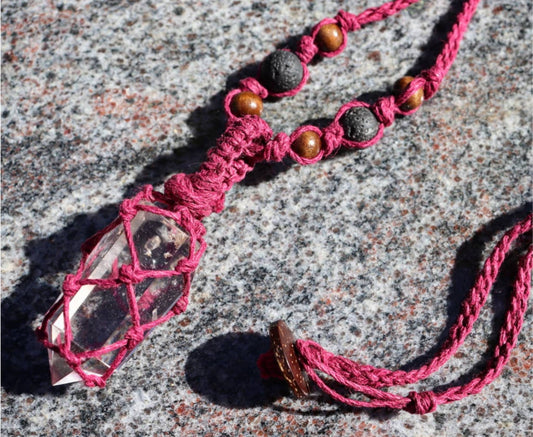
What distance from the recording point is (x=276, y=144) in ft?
3.98

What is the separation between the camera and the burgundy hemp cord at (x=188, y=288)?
3.73ft

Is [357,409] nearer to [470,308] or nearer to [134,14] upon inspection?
[470,308]

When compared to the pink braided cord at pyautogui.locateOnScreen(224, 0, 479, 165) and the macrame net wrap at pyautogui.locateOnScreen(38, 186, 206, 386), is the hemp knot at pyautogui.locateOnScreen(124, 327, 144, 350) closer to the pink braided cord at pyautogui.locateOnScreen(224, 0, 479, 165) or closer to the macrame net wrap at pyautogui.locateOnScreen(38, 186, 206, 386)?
the macrame net wrap at pyautogui.locateOnScreen(38, 186, 206, 386)

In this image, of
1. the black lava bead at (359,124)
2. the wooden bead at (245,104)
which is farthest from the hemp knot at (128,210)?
the black lava bead at (359,124)

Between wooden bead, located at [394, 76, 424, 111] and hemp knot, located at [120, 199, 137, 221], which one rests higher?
wooden bead, located at [394, 76, 424, 111]

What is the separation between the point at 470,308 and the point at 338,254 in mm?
291

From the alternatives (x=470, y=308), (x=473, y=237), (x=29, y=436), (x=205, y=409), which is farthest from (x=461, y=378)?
(x=29, y=436)

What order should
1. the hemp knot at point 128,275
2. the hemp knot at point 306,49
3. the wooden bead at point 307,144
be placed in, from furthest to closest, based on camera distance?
the hemp knot at point 306,49
the wooden bead at point 307,144
the hemp knot at point 128,275

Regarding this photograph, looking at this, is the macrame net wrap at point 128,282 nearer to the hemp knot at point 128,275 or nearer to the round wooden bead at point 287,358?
the hemp knot at point 128,275

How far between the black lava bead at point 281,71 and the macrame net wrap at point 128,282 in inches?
14.3

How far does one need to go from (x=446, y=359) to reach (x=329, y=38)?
73 cm

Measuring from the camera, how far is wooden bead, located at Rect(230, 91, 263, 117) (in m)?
1.30

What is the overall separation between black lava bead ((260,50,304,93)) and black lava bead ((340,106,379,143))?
0.47ft

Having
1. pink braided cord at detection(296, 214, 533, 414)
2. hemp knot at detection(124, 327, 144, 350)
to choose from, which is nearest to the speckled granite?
pink braided cord at detection(296, 214, 533, 414)
